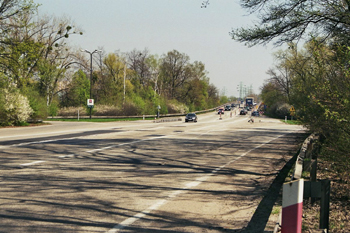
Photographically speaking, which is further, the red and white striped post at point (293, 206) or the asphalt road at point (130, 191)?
the asphalt road at point (130, 191)

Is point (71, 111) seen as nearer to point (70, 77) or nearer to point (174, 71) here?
point (70, 77)

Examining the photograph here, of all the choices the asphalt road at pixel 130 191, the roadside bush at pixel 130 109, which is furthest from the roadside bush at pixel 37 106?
the roadside bush at pixel 130 109

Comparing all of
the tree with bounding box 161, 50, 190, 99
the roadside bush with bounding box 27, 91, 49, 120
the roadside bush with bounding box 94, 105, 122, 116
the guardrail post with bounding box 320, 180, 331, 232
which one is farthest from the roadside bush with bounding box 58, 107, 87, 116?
the guardrail post with bounding box 320, 180, 331, 232

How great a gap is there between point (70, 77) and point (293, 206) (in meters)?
73.7

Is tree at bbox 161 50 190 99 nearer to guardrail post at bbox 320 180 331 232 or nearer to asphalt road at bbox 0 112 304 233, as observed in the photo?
asphalt road at bbox 0 112 304 233


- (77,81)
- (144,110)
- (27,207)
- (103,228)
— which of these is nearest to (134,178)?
(27,207)

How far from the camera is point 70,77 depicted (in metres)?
74.1

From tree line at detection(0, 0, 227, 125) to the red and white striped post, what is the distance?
3188 centimetres

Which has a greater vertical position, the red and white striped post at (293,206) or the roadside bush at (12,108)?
the roadside bush at (12,108)

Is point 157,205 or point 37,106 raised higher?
point 37,106

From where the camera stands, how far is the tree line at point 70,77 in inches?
1330

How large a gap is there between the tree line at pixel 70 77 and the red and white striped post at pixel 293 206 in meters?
31.9

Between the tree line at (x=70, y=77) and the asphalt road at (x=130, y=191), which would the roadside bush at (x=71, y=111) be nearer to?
the tree line at (x=70, y=77)

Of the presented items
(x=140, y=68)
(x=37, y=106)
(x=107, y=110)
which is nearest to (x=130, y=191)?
(x=37, y=106)
